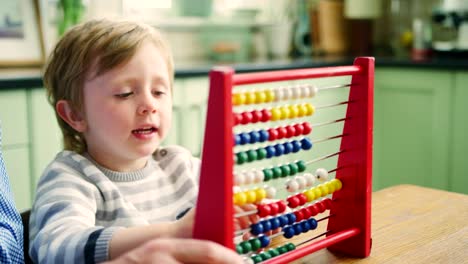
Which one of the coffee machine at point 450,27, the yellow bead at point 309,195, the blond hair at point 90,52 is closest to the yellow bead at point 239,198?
the yellow bead at point 309,195

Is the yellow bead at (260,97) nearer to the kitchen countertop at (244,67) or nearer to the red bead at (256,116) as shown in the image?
the red bead at (256,116)

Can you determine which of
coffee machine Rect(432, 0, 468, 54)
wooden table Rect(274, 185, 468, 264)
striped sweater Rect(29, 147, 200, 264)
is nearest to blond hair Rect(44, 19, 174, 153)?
striped sweater Rect(29, 147, 200, 264)

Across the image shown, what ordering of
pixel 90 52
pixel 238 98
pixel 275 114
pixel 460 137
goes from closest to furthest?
pixel 238 98 < pixel 275 114 < pixel 90 52 < pixel 460 137

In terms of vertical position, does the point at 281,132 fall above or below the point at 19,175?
above

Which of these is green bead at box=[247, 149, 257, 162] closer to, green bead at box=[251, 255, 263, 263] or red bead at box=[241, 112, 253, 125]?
red bead at box=[241, 112, 253, 125]

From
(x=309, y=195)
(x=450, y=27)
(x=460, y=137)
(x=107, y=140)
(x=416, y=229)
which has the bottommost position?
(x=460, y=137)

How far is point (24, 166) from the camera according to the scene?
2.38 metres

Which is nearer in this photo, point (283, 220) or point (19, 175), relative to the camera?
point (283, 220)

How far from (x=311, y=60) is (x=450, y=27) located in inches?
41.6

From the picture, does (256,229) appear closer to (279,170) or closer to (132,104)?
(279,170)

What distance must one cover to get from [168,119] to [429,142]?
249 centimetres

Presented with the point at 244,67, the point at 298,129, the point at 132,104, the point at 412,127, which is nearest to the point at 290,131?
the point at 298,129

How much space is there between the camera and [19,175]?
2.36m

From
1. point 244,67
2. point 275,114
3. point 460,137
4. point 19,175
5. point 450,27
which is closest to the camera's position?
point 275,114
